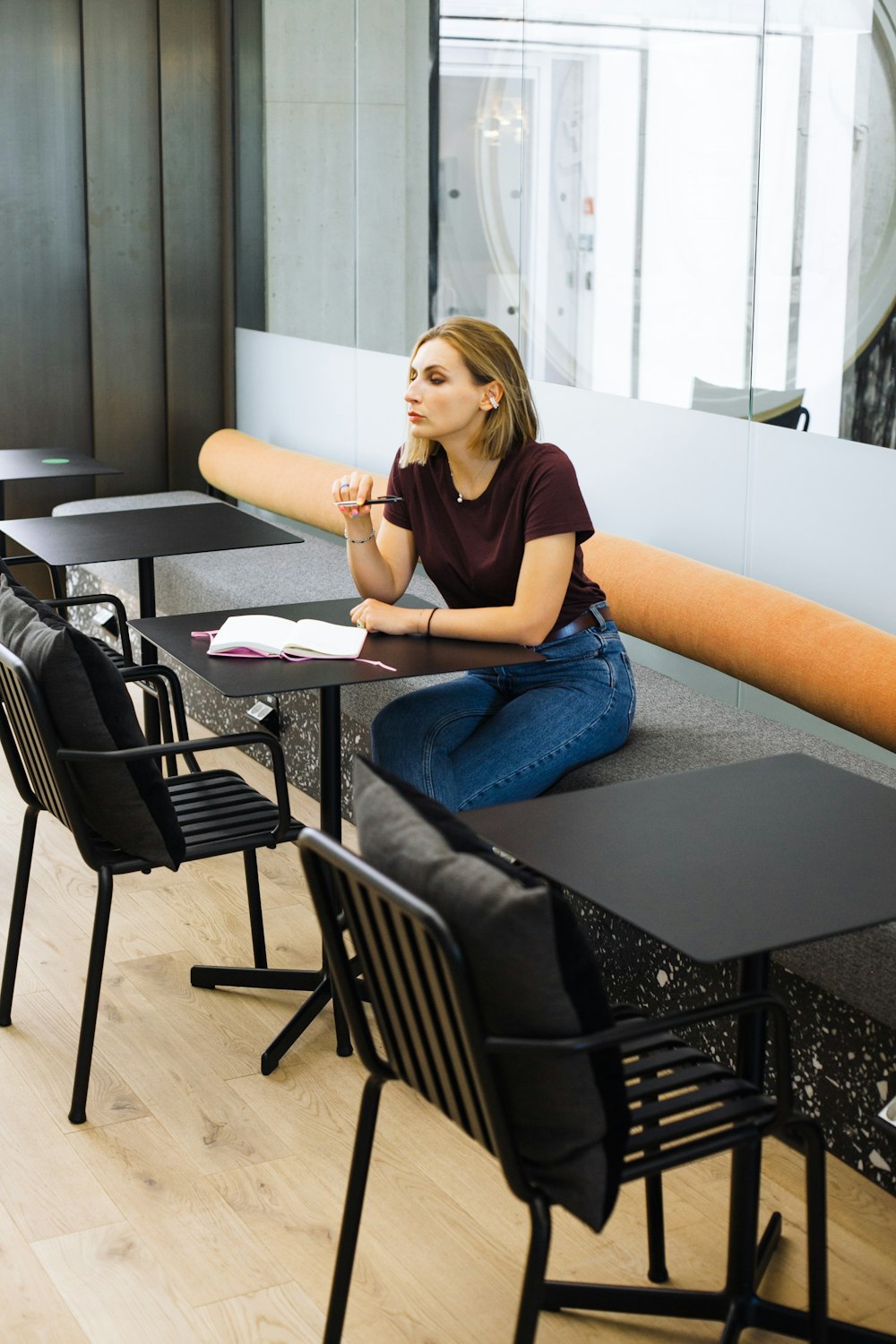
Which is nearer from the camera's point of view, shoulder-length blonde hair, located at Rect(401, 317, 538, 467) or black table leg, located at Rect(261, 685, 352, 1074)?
black table leg, located at Rect(261, 685, 352, 1074)

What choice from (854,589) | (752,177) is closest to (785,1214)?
(854,589)

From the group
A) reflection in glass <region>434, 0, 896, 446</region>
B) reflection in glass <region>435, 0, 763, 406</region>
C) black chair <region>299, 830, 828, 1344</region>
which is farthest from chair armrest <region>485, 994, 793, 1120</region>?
reflection in glass <region>435, 0, 763, 406</region>

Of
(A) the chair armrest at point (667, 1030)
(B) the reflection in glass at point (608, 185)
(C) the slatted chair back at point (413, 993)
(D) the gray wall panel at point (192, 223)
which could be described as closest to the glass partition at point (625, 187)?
(B) the reflection in glass at point (608, 185)

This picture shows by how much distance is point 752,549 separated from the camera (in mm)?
3984

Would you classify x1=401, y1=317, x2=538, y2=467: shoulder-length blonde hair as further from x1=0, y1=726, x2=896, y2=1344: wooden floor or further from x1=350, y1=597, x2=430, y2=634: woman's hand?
x1=0, y1=726, x2=896, y2=1344: wooden floor

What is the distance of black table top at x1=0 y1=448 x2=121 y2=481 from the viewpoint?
5375mm

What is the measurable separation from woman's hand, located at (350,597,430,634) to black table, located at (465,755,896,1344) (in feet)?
2.91

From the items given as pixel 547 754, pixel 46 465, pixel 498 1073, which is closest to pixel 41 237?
pixel 46 465

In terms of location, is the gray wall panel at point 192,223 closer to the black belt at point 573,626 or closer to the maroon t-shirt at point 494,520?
the maroon t-shirt at point 494,520

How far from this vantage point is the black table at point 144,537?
12.9ft

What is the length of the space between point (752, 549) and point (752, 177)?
95cm

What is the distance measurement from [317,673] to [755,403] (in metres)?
1.69

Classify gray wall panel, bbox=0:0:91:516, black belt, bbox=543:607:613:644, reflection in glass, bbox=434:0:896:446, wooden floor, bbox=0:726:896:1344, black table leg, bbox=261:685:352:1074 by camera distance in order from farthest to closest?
gray wall panel, bbox=0:0:91:516
reflection in glass, bbox=434:0:896:446
black belt, bbox=543:607:613:644
black table leg, bbox=261:685:352:1074
wooden floor, bbox=0:726:896:1344

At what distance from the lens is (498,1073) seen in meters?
1.65
